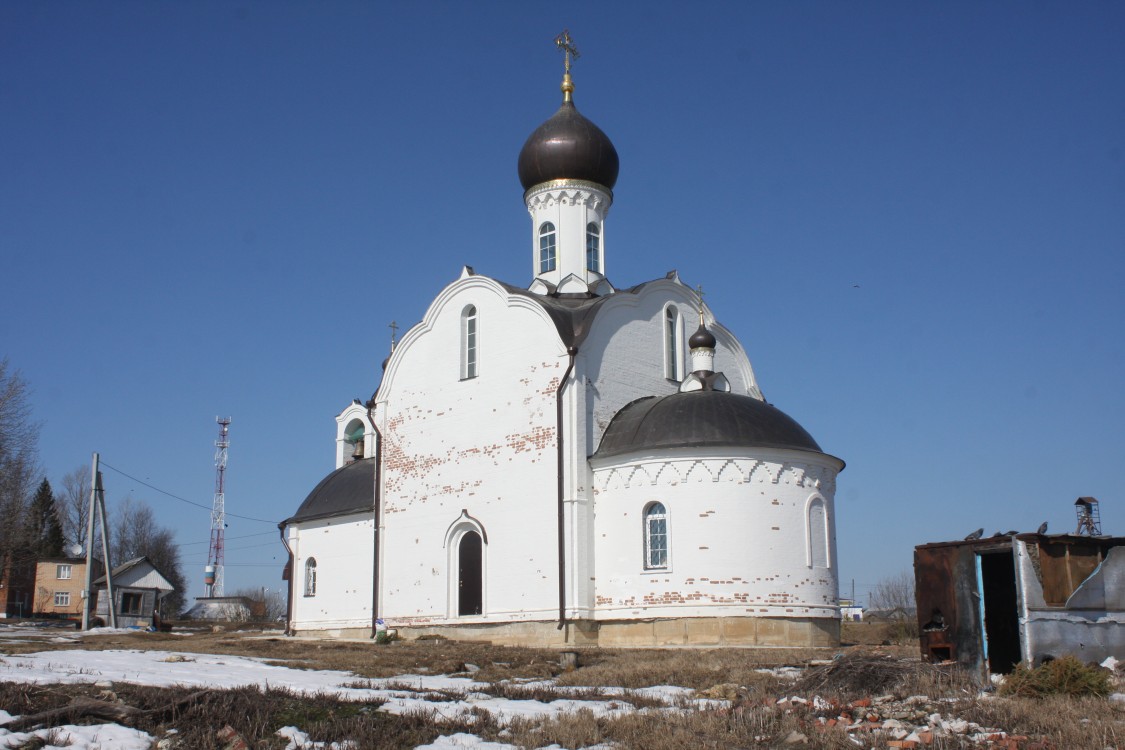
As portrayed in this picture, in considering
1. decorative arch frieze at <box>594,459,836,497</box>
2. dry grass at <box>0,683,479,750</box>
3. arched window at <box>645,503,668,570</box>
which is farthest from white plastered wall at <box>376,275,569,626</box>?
dry grass at <box>0,683,479,750</box>

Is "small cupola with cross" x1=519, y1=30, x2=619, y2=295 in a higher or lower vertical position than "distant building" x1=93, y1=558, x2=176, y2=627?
higher

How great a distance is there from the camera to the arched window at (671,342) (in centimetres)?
2434

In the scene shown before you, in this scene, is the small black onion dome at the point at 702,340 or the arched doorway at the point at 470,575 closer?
the small black onion dome at the point at 702,340

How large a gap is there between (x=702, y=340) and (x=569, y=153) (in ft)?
19.4

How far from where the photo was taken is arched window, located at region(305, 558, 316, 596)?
27.2m

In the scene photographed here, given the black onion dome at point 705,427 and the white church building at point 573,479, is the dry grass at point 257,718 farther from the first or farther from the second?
the black onion dome at point 705,427

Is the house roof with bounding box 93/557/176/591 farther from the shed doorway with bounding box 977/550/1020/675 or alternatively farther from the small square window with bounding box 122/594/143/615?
the shed doorway with bounding box 977/550/1020/675

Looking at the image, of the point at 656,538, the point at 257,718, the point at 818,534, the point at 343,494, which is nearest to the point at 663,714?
the point at 257,718

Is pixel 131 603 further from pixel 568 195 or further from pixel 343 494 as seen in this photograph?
pixel 568 195

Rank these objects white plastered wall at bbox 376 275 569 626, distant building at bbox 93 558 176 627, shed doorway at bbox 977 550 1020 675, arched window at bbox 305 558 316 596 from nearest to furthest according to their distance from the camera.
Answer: shed doorway at bbox 977 550 1020 675
white plastered wall at bbox 376 275 569 626
arched window at bbox 305 558 316 596
distant building at bbox 93 558 176 627

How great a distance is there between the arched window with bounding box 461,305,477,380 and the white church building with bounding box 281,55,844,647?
5 centimetres

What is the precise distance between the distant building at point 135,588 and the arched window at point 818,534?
2863cm

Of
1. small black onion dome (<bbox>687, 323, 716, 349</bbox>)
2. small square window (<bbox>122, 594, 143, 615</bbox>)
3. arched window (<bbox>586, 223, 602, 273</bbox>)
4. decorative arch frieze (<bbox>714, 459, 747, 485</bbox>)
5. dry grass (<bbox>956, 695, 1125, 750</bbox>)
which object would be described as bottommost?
dry grass (<bbox>956, 695, 1125, 750</bbox>)

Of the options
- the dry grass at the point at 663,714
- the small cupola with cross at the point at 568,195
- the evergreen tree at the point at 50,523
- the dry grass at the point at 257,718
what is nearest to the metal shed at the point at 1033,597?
the dry grass at the point at 663,714
